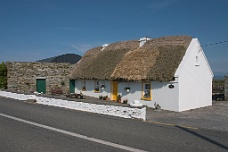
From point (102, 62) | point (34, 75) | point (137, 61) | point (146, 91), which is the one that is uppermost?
point (102, 62)

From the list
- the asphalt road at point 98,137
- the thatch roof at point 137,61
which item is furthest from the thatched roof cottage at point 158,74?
the asphalt road at point 98,137

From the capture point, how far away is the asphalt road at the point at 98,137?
6641mm

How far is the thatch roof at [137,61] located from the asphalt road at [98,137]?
6.94m

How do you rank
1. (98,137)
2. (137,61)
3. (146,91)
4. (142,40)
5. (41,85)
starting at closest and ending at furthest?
(98,137)
(146,91)
(137,61)
(142,40)
(41,85)

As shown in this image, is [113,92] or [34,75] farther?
[34,75]

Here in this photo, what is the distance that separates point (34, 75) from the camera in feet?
80.7

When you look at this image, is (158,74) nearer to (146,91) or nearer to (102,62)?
(146,91)

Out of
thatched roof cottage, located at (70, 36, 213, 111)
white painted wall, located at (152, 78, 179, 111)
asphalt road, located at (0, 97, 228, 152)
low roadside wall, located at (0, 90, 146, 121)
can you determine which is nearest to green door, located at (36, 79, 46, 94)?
thatched roof cottage, located at (70, 36, 213, 111)

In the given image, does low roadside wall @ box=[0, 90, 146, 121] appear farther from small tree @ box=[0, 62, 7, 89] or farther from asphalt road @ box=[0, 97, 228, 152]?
small tree @ box=[0, 62, 7, 89]

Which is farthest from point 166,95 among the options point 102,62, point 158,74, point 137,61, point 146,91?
point 102,62

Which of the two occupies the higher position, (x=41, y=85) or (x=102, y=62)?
(x=102, y=62)

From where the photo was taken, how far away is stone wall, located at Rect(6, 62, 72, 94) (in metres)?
23.4

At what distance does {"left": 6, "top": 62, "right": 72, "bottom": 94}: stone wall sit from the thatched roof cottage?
4.90 metres

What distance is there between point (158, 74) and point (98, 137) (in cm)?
908
